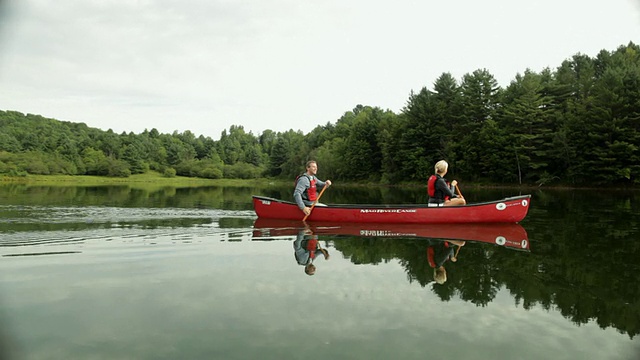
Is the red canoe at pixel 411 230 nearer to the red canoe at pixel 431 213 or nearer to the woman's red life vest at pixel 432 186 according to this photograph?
the red canoe at pixel 431 213

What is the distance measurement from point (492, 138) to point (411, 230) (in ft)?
130

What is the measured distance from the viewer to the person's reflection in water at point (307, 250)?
23.6ft

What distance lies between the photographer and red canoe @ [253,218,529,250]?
10.2m

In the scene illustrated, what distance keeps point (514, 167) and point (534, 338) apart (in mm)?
45920

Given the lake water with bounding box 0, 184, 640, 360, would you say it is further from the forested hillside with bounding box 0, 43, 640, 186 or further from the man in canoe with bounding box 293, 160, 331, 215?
the forested hillside with bounding box 0, 43, 640, 186

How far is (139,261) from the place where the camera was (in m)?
7.42

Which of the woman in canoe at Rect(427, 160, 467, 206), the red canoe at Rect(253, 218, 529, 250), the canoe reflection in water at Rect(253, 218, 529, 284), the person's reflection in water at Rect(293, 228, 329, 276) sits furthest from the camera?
the woman in canoe at Rect(427, 160, 467, 206)

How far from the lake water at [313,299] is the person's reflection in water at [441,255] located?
4.3 inches

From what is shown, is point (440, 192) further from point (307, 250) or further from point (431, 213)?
point (307, 250)

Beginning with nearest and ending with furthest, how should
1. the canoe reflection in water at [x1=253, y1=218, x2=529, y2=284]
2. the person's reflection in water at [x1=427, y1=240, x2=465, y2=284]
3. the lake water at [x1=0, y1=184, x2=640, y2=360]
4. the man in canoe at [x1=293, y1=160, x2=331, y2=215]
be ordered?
the lake water at [x1=0, y1=184, x2=640, y2=360] < the person's reflection in water at [x1=427, y1=240, x2=465, y2=284] < the canoe reflection in water at [x1=253, y1=218, x2=529, y2=284] < the man in canoe at [x1=293, y1=160, x2=331, y2=215]

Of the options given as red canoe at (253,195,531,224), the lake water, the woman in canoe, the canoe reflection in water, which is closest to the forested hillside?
red canoe at (253,195,531,224)

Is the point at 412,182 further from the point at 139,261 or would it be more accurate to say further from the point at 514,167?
the point at 139,261

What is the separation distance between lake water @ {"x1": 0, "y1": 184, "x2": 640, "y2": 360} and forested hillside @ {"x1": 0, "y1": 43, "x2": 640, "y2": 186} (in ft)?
115

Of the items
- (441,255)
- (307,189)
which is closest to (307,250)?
(441,255)
